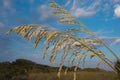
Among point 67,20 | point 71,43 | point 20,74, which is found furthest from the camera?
point 20,74

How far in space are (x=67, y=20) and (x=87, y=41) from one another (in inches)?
13.9

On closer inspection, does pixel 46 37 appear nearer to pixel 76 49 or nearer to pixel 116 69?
pixel 76 49

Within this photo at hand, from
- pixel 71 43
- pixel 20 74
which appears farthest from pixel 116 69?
pixel 20 74

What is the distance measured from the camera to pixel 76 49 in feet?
11.3

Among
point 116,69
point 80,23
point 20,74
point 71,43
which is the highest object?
point 20,74

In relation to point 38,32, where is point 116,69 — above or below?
below

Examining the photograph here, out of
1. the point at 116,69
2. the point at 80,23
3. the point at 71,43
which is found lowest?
the point at 116,69

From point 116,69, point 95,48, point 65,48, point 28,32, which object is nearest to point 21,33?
point 28,32

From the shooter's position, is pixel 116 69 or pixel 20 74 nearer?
pixel 116 69

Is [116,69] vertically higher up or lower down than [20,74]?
lower down

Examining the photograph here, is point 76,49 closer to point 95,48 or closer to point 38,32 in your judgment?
point 95,48

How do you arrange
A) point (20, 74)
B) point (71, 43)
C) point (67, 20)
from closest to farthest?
1. point (71, 43)
2. point (67, 20)
3. point (20, 74)

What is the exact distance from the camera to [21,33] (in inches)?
142

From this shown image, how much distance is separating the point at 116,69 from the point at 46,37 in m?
0.88
